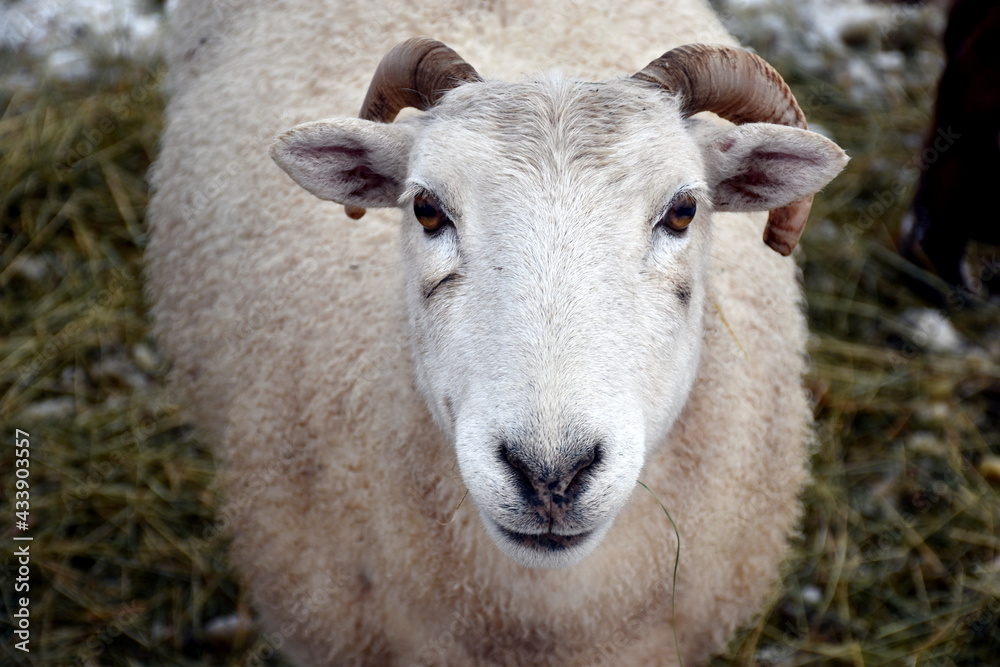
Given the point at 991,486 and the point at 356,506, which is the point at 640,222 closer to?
the point at 356,506

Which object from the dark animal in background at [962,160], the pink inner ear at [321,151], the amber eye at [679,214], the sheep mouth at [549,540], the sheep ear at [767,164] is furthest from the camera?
the dark animal in background at [962,160]

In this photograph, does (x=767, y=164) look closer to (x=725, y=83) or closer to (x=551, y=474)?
(x=725, y=83)

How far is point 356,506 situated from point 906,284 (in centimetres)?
365

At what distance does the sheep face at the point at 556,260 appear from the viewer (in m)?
1.66

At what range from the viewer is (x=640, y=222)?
1.89 metres

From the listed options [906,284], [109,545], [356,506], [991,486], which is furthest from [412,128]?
[906,284]

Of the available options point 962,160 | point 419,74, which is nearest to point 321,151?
point 419,74

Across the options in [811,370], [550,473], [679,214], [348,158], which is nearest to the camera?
[550,473]

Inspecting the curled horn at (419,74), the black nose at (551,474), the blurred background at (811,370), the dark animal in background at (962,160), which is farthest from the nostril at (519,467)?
the dark animal in background at (962,160)

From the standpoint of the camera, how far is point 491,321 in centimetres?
181

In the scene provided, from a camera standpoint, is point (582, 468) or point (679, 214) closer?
point (582, 468)

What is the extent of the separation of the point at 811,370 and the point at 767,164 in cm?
251

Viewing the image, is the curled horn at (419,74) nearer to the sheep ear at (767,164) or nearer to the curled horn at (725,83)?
the curled horn at (725,83)

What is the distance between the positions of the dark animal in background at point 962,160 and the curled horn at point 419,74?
3356 mm
